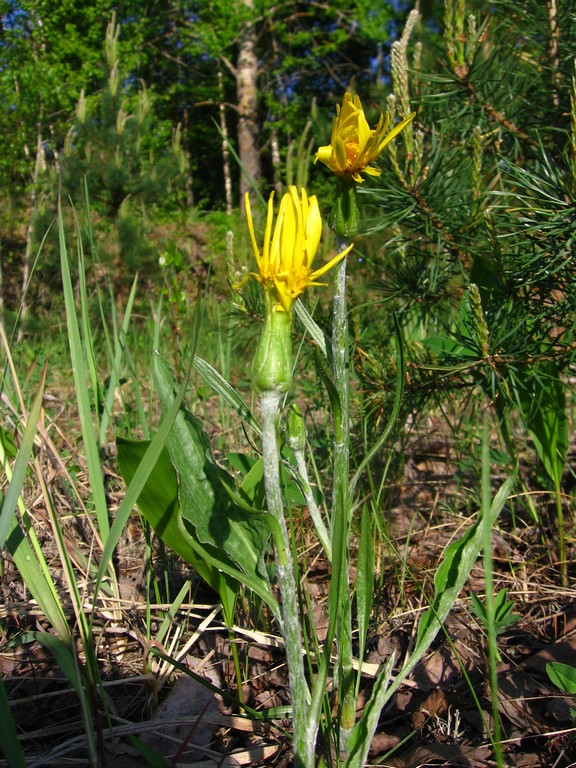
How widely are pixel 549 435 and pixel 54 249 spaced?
17.6 feet

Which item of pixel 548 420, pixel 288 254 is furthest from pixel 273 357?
pixel 548 420

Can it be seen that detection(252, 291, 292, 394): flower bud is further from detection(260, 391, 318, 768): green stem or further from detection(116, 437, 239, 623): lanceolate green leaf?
detection(116, 437, 239, 623): lanceolate green leaf

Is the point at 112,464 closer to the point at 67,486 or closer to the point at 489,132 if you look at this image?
the point at 67,486

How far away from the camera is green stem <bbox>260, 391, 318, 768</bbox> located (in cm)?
56

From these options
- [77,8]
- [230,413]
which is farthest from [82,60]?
[230,413]

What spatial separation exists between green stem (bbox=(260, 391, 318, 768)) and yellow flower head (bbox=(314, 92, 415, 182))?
275mm

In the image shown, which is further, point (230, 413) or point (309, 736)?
point (230, 413)

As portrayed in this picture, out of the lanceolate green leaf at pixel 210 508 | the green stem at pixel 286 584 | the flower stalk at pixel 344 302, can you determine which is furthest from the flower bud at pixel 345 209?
the lanceolate green leaf at pixel 210 508

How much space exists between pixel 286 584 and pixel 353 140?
0.48 metres

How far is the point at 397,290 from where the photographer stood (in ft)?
4.66

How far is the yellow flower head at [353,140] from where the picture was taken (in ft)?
2.06

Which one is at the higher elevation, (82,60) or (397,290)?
(82,60)

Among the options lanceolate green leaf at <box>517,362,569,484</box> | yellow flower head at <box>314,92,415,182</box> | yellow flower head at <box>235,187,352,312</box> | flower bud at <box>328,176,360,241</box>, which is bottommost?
lanceolate green leaf at <box>517,362,569,484</box>

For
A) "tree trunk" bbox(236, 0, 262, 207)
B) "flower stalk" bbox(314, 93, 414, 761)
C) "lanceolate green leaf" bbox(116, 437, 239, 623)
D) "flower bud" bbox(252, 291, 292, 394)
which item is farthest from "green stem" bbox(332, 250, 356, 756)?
"tree trunk" bbox(236, 0, 262, 207)
